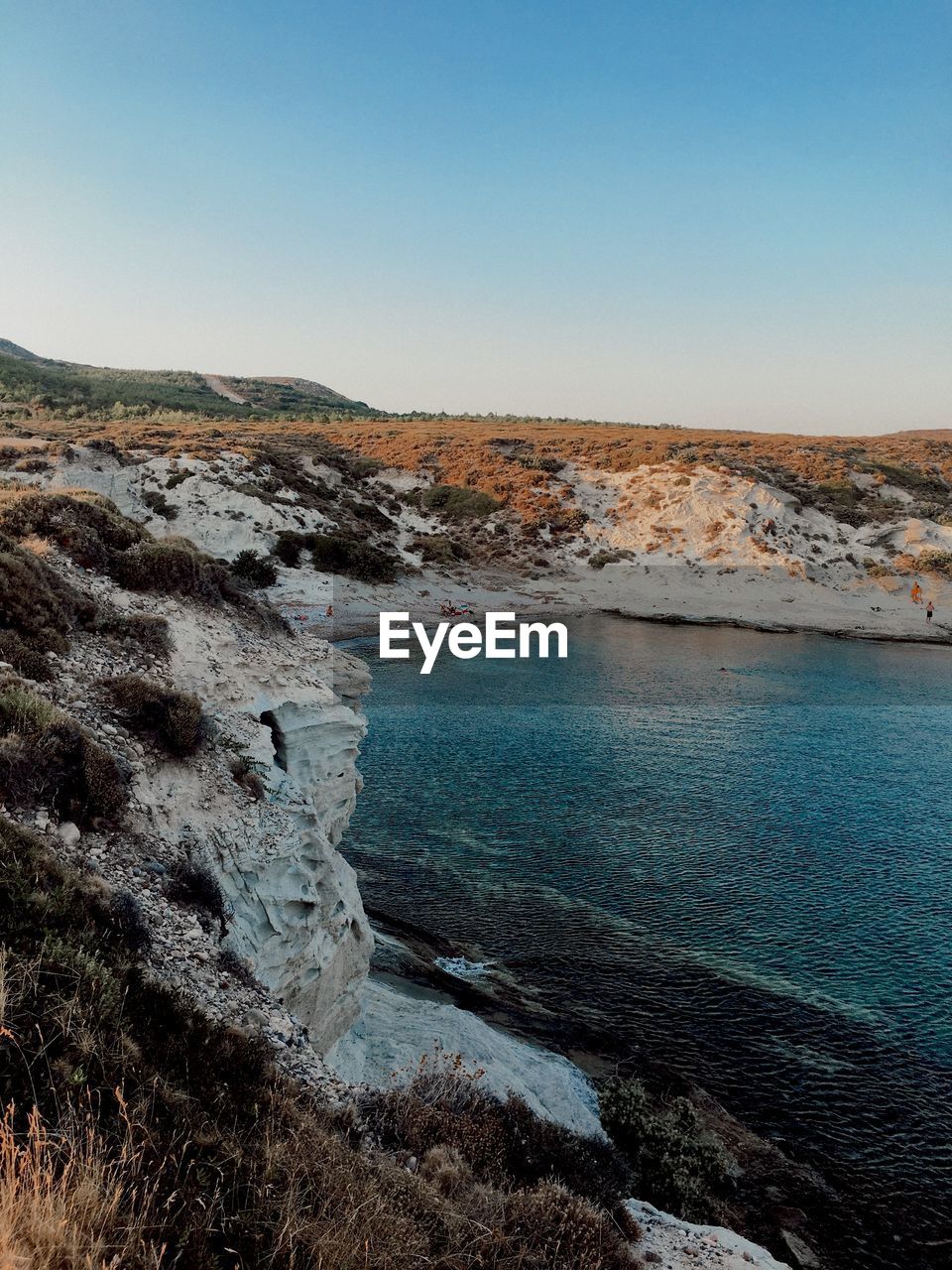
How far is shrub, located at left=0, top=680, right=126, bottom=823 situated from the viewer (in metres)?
8.82

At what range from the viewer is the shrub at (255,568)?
189 feet

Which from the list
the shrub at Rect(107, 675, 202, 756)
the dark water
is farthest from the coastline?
the shrub at Rect(107, 675, 202, 756)

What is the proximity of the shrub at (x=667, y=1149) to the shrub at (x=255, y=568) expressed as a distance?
48.4 meters

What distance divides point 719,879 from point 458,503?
64.5 m

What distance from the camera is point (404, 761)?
3188cm

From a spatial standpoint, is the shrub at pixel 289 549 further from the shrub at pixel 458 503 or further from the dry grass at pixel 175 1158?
the dry grass at pixel 175 1158

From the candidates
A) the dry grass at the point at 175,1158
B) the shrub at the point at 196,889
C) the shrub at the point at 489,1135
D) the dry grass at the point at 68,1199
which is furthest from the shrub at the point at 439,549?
the dry grass at the point at 68,1199

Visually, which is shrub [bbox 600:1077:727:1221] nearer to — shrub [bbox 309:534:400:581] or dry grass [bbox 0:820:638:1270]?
dry grass [bbox 0:820:638:1270]

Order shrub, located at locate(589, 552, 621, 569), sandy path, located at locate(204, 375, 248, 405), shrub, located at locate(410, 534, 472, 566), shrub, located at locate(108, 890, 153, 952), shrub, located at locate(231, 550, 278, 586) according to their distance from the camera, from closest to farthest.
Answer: shrub, located at locate(108, 890, 153, 952) → shrub, located at locate(231, 550, 278, 586) → shrub, located at locate(410, 534, 472, 566) → shrub, located at locate(589, 552, 621, 569) → sandy path, located at locate(204, 375, 248, 405)

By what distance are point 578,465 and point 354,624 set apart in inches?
1802

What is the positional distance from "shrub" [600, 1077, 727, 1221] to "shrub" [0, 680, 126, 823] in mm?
9805

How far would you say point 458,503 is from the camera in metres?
83.1

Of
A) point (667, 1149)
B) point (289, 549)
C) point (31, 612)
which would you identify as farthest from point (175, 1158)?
point (289, 549)

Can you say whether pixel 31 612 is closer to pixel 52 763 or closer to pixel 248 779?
pixel 52 763
